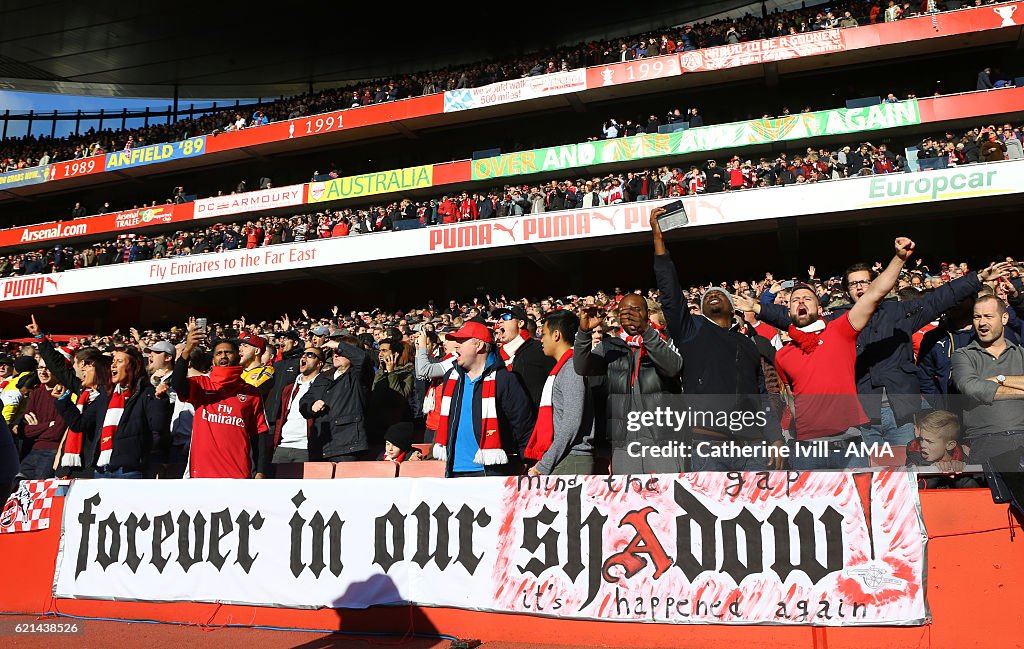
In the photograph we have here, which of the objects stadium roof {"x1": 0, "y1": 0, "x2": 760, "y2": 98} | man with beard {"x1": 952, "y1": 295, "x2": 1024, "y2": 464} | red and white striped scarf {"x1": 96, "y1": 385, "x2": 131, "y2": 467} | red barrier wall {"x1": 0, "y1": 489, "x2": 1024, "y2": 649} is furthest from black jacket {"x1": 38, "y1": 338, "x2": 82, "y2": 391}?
stadium roof {"x1": 0, "y1": 0, "x2": 760, "y2": 98}

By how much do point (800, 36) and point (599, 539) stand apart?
2078cm

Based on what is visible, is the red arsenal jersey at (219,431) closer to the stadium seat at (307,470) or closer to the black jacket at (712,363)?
the stadium seat at (307,470)

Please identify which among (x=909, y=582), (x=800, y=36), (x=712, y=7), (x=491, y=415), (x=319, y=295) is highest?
(x=712, y=7)

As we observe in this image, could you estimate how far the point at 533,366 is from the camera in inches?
231

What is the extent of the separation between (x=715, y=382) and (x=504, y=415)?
4.79 feet

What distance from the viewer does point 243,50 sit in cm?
3366

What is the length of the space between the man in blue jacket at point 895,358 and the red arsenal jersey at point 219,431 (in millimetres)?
3929

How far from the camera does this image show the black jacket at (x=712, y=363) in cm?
435

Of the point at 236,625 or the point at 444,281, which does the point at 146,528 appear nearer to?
the point at 236,625

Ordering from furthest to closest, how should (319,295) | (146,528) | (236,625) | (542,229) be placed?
(319,295) < (542,229) < (146,528) < (236,625)

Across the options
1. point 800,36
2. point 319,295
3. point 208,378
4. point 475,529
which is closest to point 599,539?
point 475,529

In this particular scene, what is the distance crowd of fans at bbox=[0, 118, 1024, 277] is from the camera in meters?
18.5

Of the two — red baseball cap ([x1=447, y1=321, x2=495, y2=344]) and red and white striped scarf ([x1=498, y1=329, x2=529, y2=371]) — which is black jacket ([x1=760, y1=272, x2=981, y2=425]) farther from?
red and white striped scarf ([x1=498, y1=329, x2=529, y2=371])

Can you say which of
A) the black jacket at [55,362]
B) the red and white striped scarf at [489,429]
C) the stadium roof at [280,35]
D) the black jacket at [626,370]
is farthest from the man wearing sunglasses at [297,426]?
the stadium roof at [280,35]
